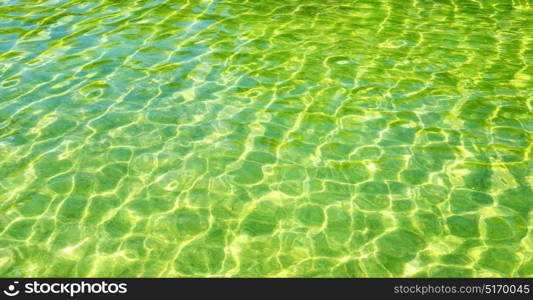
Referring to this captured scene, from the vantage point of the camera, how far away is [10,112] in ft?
16.7

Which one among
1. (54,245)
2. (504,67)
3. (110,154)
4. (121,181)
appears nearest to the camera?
(54,245)

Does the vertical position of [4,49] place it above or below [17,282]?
above

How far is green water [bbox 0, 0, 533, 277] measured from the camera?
362cm

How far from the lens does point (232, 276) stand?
3.44m

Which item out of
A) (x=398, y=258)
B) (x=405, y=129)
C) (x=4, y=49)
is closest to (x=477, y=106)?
(x=405, y=129)

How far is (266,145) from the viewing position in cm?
461

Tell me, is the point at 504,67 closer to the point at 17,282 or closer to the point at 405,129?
the point at 405,129

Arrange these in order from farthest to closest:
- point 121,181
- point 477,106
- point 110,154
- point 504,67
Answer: point 504,67, point 477,106, point 110,154, point 121,181

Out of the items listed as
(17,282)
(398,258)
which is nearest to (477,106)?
(398,258)

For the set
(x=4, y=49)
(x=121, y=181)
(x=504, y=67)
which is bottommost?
(x=504, y=67)

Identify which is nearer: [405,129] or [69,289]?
[69,289]

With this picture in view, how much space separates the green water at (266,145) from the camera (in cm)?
362

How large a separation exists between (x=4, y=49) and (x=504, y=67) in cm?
615

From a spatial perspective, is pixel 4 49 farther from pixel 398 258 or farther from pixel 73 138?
pixel 398 258
